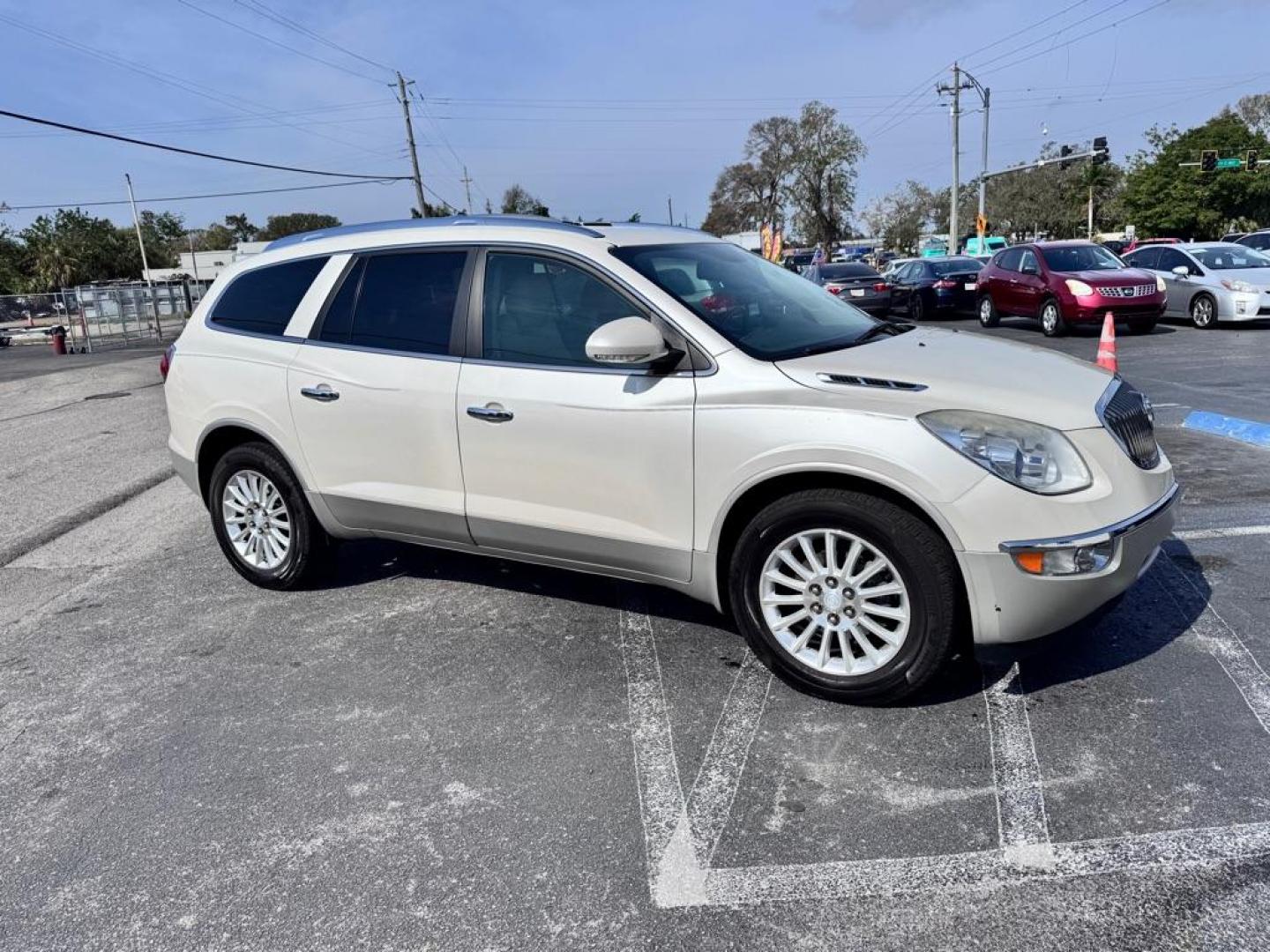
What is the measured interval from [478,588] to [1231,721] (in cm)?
342

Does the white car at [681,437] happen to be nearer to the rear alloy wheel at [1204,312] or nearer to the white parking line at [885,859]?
the white parking line at [885,859]

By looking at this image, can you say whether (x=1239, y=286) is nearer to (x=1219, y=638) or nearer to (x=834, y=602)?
(x=1219, y=638)

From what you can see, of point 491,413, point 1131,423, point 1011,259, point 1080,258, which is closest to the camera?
point 1131,423

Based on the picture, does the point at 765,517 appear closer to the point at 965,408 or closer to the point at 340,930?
the point at 965,408

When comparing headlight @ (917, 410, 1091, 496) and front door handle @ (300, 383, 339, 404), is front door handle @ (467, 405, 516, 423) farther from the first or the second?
headlight @ (917, 410, 1091, 496)

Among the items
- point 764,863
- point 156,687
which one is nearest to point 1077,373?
point 764,863

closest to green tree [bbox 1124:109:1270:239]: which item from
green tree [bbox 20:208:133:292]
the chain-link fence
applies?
the chain-link fence

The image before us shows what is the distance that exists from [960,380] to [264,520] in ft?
11.9

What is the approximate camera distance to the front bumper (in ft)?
10.3

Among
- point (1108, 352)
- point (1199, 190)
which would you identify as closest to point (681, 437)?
point (1108, 352)

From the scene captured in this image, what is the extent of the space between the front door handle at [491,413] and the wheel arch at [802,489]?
1.05m

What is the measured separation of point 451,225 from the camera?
4.49 metres

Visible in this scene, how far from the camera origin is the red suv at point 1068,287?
1555 centimetres

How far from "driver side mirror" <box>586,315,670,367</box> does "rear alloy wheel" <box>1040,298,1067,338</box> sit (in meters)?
14.6
